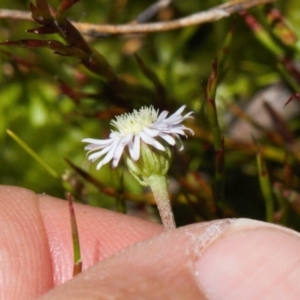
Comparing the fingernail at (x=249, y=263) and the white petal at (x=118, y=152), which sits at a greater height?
the white petal at (x=118, y=152)

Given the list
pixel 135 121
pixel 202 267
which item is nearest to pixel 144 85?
pixel 135 121

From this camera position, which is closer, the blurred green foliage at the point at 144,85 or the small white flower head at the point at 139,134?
the small white flower head at the point at 139,134

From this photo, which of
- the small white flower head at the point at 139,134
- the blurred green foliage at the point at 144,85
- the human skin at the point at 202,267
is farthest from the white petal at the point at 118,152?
the blurred green foliage at the point at 144,85

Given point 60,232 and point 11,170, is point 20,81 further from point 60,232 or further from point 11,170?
point 60,232

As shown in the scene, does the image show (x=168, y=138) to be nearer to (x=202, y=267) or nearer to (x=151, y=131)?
(x=151, y=131)

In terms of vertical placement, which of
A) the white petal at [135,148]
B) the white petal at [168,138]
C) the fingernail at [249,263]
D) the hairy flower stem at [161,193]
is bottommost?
the fingernail at [249,263]

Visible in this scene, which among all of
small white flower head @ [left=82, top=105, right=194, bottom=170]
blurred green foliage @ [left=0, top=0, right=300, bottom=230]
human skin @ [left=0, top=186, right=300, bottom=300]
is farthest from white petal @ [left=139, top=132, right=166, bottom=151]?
blurred green foliage @ [left=0, top=0, right=300, bottom=230]

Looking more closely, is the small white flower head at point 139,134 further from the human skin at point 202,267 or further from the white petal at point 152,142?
the human skin at point 202,267
